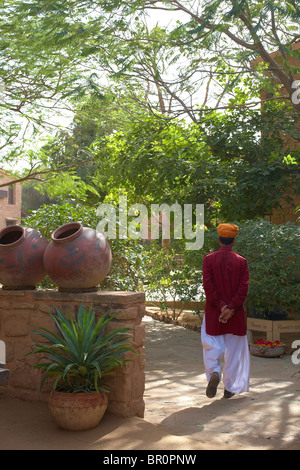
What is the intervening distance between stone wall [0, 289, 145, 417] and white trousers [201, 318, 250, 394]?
3.15ft

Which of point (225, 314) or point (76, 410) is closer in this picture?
point (76, 410)

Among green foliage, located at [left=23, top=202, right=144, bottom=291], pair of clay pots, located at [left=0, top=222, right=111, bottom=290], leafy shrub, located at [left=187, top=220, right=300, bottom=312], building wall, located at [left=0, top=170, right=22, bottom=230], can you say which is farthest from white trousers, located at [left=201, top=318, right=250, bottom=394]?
→ building wall, located at [left=0, top=170, right=22, bottom=230]

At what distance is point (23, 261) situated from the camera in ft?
15.1

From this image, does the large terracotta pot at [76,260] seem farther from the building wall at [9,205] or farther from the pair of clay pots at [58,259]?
the building wall at [9,205]

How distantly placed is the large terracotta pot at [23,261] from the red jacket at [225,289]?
5.54 feet

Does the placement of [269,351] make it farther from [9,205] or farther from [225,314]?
[9,205]

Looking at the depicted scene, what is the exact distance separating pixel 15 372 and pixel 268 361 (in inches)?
144

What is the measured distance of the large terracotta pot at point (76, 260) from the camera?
4.33 meters

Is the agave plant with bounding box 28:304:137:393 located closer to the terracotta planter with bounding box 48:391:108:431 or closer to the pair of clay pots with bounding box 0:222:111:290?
the terracotta planter with bounding box 48:391:108:431

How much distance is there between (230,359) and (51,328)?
1.84 meters

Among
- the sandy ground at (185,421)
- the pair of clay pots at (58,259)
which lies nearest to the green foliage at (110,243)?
the sandy ground at (185,421)

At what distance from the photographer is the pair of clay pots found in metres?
4.34

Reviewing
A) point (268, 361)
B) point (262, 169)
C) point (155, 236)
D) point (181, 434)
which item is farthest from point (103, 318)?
point (155, 236)

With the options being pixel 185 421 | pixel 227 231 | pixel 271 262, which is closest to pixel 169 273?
pixel 271 262
